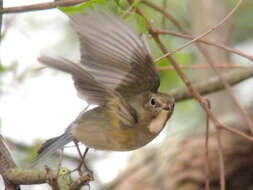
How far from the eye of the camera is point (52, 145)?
2.20 m

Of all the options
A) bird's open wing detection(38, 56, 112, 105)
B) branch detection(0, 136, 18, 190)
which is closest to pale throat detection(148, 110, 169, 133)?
bird's open wing detection(38, 56, 112, 105)

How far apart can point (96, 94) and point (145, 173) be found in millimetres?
1916

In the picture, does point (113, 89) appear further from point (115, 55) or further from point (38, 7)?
point (38, 7)

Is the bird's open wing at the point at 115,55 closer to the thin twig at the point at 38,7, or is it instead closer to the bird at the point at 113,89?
the bird at the point at 113,89

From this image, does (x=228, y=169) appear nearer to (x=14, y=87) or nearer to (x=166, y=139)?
(x=166, y=139)

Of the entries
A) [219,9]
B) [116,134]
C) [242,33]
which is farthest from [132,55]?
[242,33]

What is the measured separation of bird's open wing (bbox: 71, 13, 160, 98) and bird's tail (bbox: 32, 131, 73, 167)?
0.24 m

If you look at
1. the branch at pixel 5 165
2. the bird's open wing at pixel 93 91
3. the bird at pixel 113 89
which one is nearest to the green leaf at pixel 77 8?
the bird at pixel 113 89

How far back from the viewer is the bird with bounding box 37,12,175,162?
193 cm

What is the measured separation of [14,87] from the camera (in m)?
3.02

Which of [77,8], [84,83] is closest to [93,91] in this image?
[84,83]

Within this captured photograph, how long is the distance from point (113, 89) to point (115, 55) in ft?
0.45

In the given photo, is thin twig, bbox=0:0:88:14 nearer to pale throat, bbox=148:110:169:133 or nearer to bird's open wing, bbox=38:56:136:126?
bird's open wing, bbox=38:56:136:126

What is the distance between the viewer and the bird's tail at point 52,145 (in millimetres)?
2146
